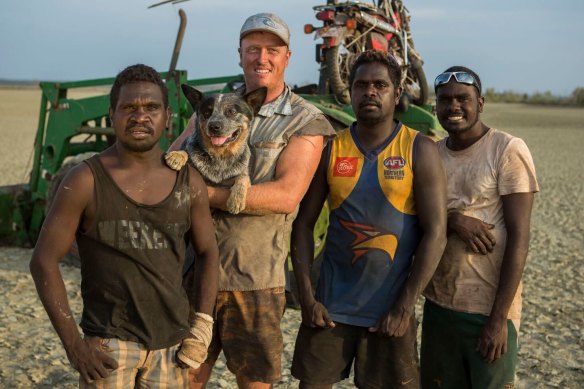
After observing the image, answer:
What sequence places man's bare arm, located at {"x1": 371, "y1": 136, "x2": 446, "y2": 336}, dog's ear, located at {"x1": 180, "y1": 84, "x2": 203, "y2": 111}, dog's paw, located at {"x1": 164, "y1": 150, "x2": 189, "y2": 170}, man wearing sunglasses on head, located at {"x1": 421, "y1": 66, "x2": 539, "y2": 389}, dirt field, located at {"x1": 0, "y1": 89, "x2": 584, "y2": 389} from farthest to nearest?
dirt field, located at {"x1": 0, "y1": 89, "x2": 584, "y2": 389} → dog's ear, located at {"x1": 180, "y1": 84, "x2": 203, "y2": 111} → man wearing sunglasses on head, located at {"x1": 421, "y1": 66, "x2": 539, "y2": 389} → man's bare arm, located at {"x1": 371, "y1": 136, "x2": 446, "y2": 336} → dog's paw, located at {"x1": 164, "y1": 150, "x2": 189, "y2": 170}

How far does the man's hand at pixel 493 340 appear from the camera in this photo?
10.4 ft

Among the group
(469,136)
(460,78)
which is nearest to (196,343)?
(469,136)

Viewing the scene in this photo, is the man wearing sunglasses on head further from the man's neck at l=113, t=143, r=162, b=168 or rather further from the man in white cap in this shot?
the man's neck at l=113, t=143, r=162, b=168

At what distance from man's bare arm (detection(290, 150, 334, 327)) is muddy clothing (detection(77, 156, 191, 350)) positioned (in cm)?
75

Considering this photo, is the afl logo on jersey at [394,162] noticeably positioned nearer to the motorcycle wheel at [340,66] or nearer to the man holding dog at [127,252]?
the man holding dog at [127,252]

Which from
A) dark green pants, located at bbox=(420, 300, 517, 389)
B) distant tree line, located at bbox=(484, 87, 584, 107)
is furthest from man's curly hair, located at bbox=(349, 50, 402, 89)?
distant tree line, located at bbox=(484, 87, 584, 107)

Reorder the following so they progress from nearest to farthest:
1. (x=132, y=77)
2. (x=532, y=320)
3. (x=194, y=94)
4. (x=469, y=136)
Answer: (x=132, y=77)
(x=469, y=136)
(x=194, y=94)
(x=532, y=320)

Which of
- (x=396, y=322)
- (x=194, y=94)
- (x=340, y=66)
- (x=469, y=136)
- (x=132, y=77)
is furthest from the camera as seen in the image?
(x=340, y=66)

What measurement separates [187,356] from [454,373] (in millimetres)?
1396

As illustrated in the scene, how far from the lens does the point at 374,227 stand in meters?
3.15

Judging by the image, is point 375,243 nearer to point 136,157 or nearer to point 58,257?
point 136,157

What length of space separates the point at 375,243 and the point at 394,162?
0.38m

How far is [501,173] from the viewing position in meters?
3.20

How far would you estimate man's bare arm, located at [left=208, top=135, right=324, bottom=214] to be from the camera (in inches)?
127
